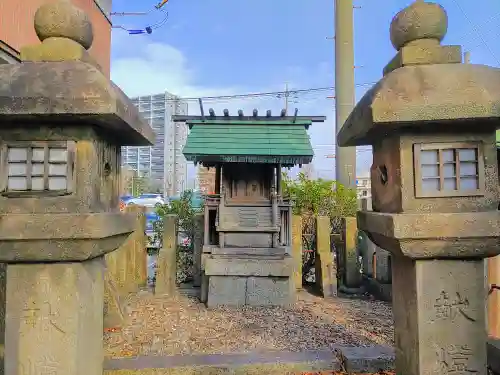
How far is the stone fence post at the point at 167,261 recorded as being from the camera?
25.3 feet

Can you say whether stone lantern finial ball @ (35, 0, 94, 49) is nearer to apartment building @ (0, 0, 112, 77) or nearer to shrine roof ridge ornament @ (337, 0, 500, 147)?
shrine roof ridge ornament @ (337, 0, 500, 147)

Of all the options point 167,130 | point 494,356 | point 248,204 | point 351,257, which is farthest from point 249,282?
point 167,130

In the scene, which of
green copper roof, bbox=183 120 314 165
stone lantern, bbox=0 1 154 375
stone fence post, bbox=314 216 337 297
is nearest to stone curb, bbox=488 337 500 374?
stone lantern, bbox=0 1 154 375

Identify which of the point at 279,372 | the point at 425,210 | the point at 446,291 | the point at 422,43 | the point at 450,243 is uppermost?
the point at 422,43

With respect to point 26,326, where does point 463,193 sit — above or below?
above

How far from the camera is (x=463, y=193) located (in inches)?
88.7

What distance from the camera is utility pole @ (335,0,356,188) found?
13.3 m

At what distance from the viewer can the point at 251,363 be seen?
3.60 m

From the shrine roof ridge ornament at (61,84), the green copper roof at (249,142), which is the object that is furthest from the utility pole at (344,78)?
the shrine roof ridge ornament at (61,84)

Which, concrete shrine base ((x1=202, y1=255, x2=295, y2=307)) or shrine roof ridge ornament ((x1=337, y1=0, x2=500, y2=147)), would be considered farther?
concrete shrine base ((x1=202, y1=255, x2=295, y2=307))

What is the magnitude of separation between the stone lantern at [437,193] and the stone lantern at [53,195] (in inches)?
76.1

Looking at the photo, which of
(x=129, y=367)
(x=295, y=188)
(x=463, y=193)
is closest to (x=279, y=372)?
(x=129, y=367)

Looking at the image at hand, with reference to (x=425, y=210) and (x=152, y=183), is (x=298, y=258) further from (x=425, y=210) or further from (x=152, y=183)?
(x=152, y=183)

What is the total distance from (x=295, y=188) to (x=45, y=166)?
868 cm
